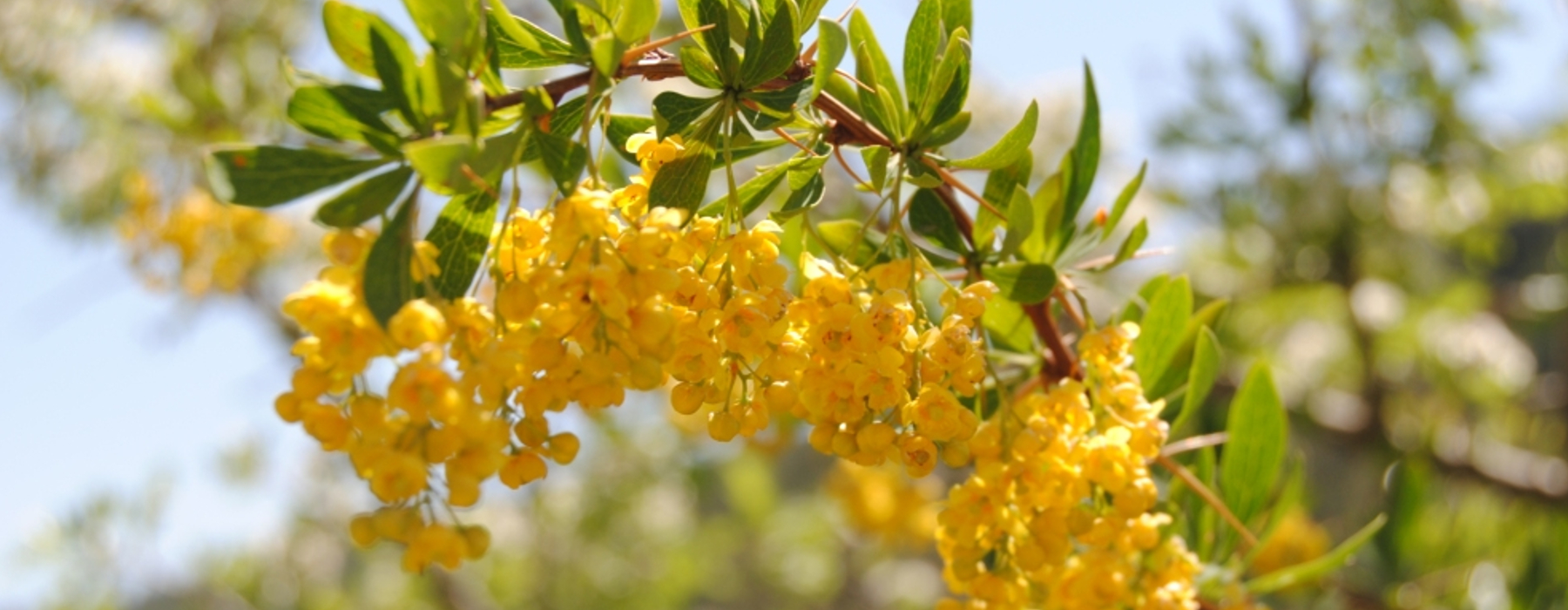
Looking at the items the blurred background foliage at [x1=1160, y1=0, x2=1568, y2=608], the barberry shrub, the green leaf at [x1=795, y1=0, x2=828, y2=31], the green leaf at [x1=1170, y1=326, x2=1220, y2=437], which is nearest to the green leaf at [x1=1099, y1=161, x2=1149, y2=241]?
the barberry shrub

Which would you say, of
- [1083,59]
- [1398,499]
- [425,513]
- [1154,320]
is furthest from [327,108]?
[1398,499]

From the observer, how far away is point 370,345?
1.66 ft

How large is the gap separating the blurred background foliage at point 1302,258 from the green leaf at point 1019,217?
→ 3.50 ft

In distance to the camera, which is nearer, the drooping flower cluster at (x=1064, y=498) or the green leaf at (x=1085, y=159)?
the drooping flower cluster at (x=1064, y=498)

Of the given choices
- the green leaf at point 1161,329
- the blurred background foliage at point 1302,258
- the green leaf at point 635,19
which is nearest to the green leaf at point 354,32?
the green leaf at point 635,19

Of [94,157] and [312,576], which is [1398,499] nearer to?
[94,157]

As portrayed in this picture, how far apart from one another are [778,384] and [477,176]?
23 cm

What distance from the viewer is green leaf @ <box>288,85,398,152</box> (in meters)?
0.54

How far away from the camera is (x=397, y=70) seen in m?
0.53

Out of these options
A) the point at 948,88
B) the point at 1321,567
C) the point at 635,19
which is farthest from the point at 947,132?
the point at 1321,567

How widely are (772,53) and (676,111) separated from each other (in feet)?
0.23

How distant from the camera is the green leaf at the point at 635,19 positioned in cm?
56

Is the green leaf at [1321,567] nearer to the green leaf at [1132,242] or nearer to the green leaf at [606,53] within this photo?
the green leaf at [1132,242]

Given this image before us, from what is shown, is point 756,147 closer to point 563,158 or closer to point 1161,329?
point 563,158
